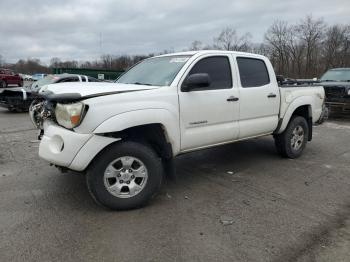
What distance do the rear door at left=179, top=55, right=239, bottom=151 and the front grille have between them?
7.43 metres

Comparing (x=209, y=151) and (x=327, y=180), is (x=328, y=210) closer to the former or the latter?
(x=327, y=180)

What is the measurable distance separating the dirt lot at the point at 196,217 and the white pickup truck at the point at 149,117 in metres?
0.42

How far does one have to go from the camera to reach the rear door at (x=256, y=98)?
4.97m

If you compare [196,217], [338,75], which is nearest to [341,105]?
[338,75]

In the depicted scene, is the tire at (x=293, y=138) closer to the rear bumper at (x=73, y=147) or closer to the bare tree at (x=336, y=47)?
the rear bumper at (x=73, y=147)

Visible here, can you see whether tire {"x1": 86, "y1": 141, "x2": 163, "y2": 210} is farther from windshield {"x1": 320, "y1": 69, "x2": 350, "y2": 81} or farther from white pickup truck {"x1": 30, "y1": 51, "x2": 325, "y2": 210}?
windshield {"x1": 320, "y1": 69, "x2": 350, "y2": 81}

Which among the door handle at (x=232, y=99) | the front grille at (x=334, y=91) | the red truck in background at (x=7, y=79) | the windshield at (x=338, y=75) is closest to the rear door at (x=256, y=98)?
the door handle at (x=232, y=99)

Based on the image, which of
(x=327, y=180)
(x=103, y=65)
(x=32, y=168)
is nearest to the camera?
(x=327, y=180)

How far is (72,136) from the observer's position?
344 centimetres

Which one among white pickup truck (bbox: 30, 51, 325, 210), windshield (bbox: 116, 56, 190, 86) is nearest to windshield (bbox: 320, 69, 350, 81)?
white pickup truck (bbox: 30, 51, 325, 210)

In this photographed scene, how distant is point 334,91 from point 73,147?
32.6 ft

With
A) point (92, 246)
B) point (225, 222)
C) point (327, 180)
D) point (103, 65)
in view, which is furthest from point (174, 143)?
point (103, 65)

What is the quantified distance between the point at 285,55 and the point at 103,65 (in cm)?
2951

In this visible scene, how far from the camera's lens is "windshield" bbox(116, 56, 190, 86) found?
4.37 m
